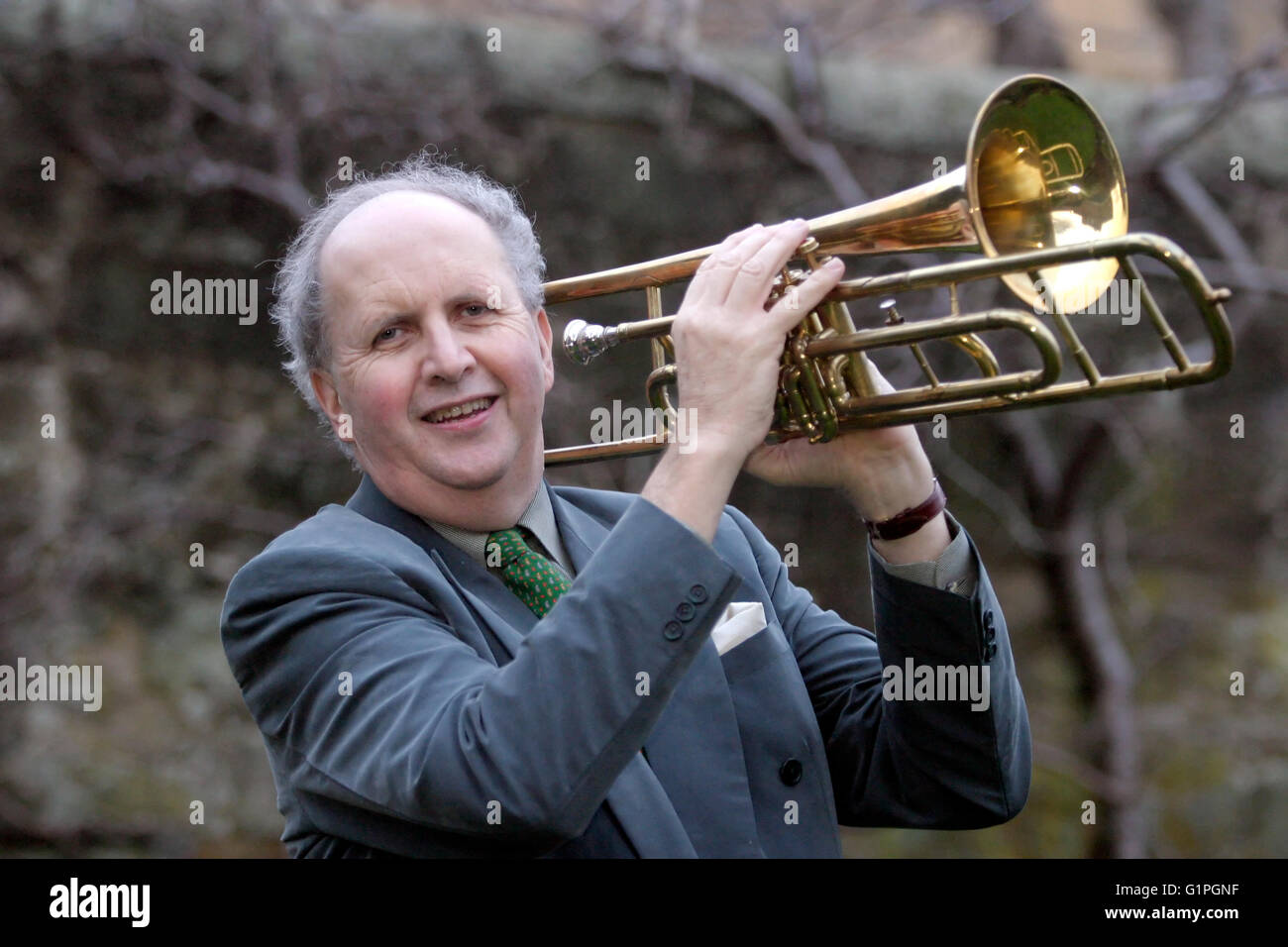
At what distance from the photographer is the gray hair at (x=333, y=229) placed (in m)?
2.24

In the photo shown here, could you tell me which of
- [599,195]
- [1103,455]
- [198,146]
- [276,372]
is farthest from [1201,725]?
[198,146]

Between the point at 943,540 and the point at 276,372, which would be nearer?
the point at 943,540

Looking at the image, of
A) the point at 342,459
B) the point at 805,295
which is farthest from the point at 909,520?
the point at 342,459

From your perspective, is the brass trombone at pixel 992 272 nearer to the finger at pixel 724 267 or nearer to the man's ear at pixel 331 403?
the finger at pixel 724 267

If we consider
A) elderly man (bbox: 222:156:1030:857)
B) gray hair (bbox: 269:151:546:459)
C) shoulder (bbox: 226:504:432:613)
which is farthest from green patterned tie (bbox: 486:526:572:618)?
gray hair (bbox: 269:151:546:459)

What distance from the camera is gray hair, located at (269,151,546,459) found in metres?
2.24

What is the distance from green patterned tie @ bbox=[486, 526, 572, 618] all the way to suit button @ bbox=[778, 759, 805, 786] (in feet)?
1.37

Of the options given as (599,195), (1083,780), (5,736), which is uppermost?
(599,195)

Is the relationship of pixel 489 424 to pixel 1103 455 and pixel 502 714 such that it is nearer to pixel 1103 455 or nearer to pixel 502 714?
pixel 502 714

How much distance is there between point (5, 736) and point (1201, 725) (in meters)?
4.53

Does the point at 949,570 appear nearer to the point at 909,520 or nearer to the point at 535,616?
the point at 909,520

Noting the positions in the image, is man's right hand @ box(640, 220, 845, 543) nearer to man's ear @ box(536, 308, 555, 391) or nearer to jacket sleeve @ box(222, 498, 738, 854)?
jacket sleeve @ box(222, 498, 738, 854)

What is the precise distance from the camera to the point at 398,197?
2184 mm

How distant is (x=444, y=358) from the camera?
2.08 metres
